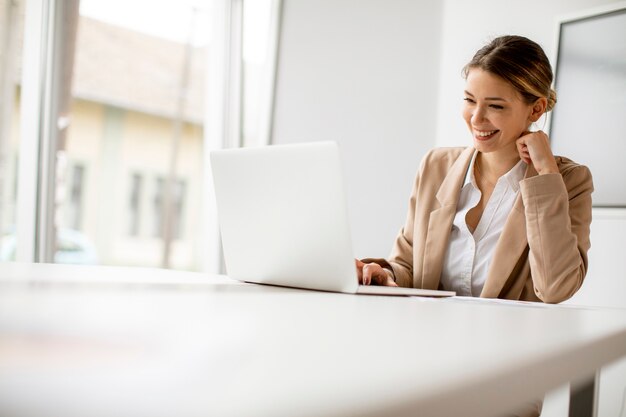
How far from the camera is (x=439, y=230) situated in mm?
1581

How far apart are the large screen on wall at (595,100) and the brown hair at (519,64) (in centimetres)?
115

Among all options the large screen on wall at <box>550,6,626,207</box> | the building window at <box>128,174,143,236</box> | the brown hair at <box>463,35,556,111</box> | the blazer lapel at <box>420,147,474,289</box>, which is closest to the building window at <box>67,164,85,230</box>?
the building window at <box>128,174,143,236</box>

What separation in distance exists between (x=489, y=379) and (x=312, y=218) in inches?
27.0

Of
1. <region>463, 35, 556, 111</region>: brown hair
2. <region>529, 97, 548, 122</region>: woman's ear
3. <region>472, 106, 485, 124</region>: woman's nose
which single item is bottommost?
<region>472, 106, 485, 124</region>: woman's nose

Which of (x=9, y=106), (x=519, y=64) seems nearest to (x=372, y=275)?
(x=519, y=64)

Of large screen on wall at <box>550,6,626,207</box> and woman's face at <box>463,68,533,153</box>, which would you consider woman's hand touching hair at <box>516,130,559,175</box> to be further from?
large screen on wall at <box>550,6,626,207</box>

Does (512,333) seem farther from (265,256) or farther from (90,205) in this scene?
(90,205)

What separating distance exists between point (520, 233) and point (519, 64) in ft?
1.51

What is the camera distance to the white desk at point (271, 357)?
26cm

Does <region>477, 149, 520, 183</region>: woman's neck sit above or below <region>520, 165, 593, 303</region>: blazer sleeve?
above

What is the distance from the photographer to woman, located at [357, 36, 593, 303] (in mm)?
1359

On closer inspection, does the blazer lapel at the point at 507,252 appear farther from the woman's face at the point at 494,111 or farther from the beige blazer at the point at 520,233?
the woman's face at the point at 494,111

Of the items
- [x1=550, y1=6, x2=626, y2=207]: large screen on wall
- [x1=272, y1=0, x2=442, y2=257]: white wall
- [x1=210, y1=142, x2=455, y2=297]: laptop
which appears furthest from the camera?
[x1=272, y1=0, x2=442, y2=257]: white wall

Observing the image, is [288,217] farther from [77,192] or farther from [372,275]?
[77,192]
